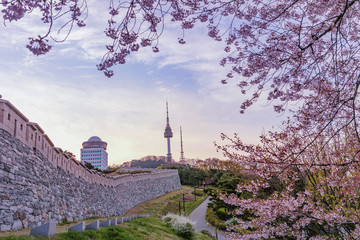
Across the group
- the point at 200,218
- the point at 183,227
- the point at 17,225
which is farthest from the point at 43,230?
the point at 200,218

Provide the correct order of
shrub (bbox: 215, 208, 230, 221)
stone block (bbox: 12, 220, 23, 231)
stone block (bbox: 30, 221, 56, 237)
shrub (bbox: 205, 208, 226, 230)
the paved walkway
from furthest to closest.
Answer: shrub (bbox: 215, 208, 230, 221) → the paved walkway → shrub (bbox: 205, 208, 226, 230) → stone block (bbox: 12, 220, 23, 231) → stone block (bbox: 30, 221, 56, 237)

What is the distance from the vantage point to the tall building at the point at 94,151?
140125 millimetres

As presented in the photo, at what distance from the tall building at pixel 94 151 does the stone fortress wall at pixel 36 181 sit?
407 feet

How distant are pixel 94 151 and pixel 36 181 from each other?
13694cm

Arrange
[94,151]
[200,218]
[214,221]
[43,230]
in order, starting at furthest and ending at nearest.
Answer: [94,151]
[200,218]
[214,221]
[43,230]

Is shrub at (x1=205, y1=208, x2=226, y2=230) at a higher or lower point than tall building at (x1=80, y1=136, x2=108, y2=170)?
lower

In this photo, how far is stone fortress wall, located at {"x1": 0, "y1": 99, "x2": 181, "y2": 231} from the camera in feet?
26.7

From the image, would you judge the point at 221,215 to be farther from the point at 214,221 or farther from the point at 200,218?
the point at 214,221

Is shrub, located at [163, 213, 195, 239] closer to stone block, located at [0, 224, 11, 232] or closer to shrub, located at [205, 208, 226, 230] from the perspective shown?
shrub, located at [205, 208, 226, 230]

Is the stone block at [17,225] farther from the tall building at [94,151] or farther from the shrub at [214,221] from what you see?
the tall building at [94,151]

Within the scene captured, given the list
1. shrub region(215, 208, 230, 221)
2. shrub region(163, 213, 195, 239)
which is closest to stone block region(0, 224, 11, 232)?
shrub region(163, 213, 195, 239)

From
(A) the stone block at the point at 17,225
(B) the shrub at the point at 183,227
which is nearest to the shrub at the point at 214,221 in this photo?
(B) the shrub at the point at 183,227

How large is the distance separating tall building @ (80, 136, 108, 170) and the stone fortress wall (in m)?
124

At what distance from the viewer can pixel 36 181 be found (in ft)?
33.6
